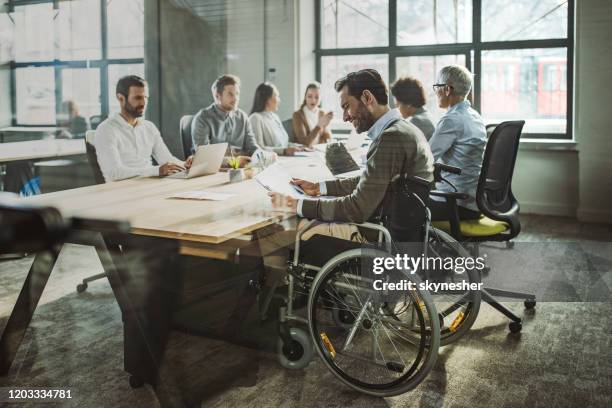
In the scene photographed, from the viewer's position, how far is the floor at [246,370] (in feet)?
5.88

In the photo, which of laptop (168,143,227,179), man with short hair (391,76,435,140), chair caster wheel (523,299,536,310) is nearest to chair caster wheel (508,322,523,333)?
chair caster wheel (523,299,536,310)

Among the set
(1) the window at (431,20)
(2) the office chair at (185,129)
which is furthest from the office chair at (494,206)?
(2) the office chair at (185,129)

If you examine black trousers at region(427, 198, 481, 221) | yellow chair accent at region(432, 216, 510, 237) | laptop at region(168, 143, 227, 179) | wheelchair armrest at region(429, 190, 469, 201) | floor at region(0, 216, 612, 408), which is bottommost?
floor at region(0, 216, 612, 408)

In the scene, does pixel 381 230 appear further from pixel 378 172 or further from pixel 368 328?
pixel 368 328

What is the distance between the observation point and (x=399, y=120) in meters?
1.93

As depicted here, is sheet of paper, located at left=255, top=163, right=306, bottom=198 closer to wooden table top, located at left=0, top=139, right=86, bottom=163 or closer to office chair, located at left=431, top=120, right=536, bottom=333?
office chair, located at left=431, top=120, right=536, bottom=333

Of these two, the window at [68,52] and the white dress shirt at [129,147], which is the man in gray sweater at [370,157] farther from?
the window at [68,52]

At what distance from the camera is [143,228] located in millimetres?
1604

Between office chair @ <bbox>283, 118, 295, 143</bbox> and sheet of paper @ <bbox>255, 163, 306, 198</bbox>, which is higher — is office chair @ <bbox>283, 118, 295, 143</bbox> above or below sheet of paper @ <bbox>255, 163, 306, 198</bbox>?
above

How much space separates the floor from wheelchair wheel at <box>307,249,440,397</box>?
0.08 m

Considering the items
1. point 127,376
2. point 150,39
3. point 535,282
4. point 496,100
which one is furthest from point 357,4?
point 535,282

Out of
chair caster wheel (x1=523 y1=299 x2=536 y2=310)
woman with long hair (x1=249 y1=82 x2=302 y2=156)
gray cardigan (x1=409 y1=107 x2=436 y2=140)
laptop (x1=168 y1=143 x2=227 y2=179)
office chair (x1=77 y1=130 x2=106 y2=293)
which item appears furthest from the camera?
chair caster wheel (x1=523 y1=299 x2=536 y2=310)

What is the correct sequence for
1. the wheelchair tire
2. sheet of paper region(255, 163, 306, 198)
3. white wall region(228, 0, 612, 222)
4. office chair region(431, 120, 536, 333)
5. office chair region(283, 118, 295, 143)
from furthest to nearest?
1. office chair region(283, 118, 295, 143)
2. office chair region(431, 120, 536, 333)
3. the wheelchair tire
4. sheet of paper region(255, 163, 306, 198)
5. white wall region(228, 0, 612, 222)

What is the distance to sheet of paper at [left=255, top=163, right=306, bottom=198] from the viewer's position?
2.00m
